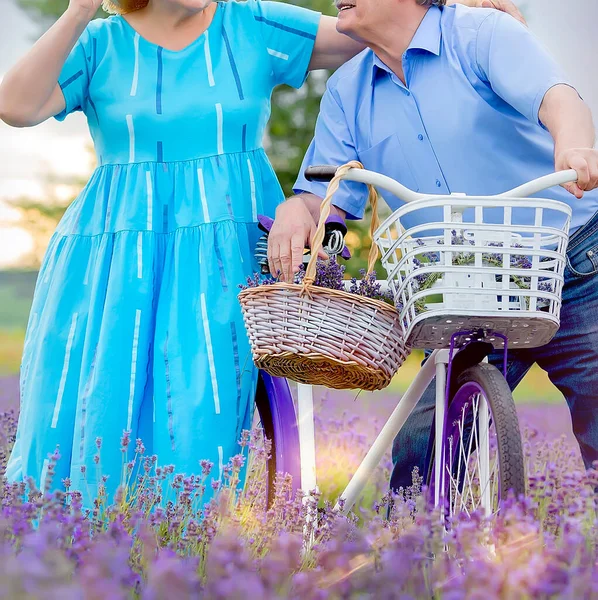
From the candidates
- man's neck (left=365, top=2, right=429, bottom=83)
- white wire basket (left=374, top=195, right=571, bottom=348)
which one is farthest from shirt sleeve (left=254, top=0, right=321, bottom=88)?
white wire basket (left=374, top=195, right=571, bottom=348)

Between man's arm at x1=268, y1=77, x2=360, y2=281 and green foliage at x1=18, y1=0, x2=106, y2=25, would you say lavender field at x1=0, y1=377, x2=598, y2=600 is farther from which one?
green foliage at x1=18, y1=0, x2=106, y2=25

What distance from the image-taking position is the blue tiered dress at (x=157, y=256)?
2637 millimetres

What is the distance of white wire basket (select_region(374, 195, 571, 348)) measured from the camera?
75.9 inches

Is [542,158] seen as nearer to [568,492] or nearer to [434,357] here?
[434,357]

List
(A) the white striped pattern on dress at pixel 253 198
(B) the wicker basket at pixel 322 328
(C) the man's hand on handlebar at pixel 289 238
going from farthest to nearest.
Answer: (A) the white striped pattern on dress at pixel 253 198, (C) the man's hand on handlebar at pixel 289 238, (B) the wicker basket at pixel 322 328

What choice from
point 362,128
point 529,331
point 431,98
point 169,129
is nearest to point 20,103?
point 169,129

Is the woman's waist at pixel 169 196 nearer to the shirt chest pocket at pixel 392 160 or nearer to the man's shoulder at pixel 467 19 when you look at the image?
the shirt chest pocket at pixel 392 160

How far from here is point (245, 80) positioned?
2.80m

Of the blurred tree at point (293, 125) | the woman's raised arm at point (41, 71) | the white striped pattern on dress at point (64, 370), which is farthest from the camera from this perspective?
the blurred tree at point (293, 125)

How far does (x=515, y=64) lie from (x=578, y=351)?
865 millimetres

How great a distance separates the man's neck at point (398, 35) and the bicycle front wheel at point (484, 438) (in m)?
1.03

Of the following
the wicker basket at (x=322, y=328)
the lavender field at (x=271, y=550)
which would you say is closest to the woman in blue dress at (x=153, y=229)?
the lavender field at (x=271, y=550)

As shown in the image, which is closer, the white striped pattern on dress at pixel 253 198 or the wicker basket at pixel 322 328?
the wicker basket at pixel 322 328

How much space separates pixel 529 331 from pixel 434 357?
463 millimetres
